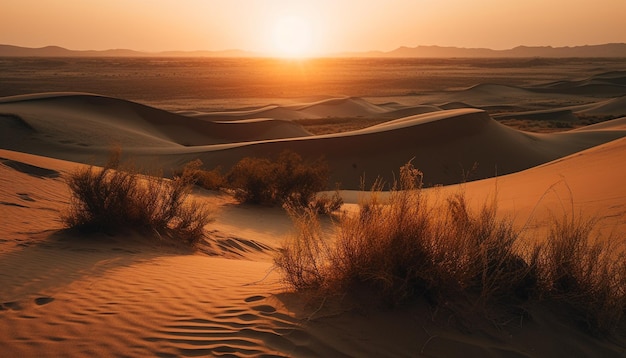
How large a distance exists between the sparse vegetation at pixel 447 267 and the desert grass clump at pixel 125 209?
12.0ft

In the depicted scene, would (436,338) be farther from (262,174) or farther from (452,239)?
(262,174)

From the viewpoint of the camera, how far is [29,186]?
34.1 ft

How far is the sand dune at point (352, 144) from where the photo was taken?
2159 cm

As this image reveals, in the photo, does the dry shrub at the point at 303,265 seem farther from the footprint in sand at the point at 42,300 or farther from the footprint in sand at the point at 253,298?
the footprint in sand at the point at 42,300

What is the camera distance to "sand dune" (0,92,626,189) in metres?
21.6

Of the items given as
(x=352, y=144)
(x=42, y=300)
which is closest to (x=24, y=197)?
(x=42, y=300)

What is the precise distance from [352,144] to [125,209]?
15.1 metres

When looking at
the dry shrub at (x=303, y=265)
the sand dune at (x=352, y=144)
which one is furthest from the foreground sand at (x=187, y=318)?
the sand dune at (x=352, y=144)

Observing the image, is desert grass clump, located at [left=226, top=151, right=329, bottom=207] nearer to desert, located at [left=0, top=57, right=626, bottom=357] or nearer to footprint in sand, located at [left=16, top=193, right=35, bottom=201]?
desert, located at [left=0, top=57, right=626, bottom=357]

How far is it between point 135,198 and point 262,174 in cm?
626

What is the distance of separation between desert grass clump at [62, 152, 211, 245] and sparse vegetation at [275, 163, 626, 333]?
3.66 meters

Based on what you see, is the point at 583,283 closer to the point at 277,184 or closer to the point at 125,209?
the point at 125,209

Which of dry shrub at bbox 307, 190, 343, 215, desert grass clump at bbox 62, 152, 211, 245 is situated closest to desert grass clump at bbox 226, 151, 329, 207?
dry shrub at bbox 307, 190, 343, 215

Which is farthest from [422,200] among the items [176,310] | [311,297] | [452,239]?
[176,310]
